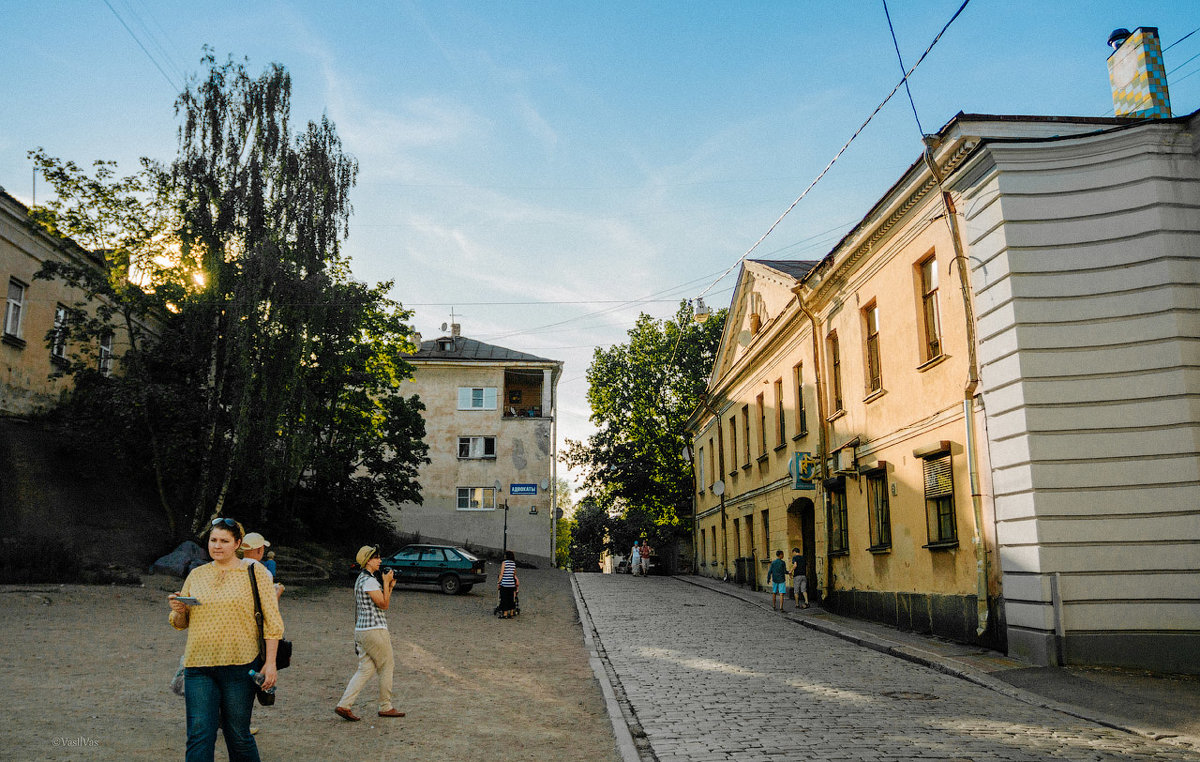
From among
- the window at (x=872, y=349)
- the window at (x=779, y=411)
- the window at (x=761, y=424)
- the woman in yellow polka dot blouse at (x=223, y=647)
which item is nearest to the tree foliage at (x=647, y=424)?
the window at (x=761, y=424)

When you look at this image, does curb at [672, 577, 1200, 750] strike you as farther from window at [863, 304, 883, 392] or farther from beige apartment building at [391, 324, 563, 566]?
beige apartment building at [391, 324, 563, 566]

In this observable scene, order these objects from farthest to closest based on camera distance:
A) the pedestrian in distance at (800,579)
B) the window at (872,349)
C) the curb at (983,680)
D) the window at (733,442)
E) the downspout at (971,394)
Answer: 1. the window at (733,442)
2. the pedestrian in distance at (800,579)
3. the window at (872,349)
4. the downspout at (971,394)
5. the curb at (983,680)

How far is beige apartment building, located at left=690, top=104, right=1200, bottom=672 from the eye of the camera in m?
11.1

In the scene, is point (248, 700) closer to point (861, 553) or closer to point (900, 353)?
point (900, 353)

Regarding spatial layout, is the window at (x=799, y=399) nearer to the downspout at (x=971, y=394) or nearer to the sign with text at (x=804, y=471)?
the sign with text at (x=804, y=471)

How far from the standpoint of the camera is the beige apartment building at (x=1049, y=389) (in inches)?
437

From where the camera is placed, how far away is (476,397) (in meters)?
46.9

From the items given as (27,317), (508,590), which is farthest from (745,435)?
(27,317)

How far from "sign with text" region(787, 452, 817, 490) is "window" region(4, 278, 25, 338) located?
20.6 metres

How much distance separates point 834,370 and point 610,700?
42.0ft

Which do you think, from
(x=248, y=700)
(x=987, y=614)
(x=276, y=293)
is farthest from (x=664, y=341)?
(x=248, y=700)

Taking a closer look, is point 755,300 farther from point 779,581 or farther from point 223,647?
point 223,647

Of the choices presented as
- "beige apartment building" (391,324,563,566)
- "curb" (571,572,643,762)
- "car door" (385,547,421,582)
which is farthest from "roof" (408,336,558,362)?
"curb" (571,572,643,762)

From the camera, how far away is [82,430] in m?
21.7
